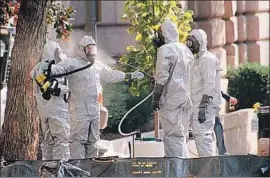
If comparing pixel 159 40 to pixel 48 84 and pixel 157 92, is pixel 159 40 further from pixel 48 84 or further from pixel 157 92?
pixel 48 84

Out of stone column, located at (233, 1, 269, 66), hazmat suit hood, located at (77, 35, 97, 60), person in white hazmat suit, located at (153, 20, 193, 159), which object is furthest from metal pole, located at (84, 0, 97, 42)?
stone column, located at (233, 1, 269, 66)

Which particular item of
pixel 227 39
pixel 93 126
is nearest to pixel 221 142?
pixel 93 126

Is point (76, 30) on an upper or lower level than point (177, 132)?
upper

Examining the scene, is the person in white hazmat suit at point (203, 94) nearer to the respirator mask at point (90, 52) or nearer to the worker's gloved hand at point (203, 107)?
the worker's gloved hand at point (203, 107)

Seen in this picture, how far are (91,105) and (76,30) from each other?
7600 millimetres

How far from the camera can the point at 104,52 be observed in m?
20.1

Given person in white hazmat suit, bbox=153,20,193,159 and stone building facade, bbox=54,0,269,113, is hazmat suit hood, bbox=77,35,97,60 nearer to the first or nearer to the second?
person in white hazmat suit, bbox=153,20,193,159

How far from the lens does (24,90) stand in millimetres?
14500

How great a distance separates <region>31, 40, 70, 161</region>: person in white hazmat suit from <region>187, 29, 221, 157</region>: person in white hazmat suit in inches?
77.2

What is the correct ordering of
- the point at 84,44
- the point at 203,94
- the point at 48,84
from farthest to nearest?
the point at 203,94
the point at 84,44
the point at 48,84

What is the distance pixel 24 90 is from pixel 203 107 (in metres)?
2.69

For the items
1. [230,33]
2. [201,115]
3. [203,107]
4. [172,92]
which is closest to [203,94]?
[203,107]

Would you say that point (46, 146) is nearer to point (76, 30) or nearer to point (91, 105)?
point (91, 105)

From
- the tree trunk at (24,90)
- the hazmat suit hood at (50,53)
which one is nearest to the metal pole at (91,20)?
the tree trunk at (24,90)
